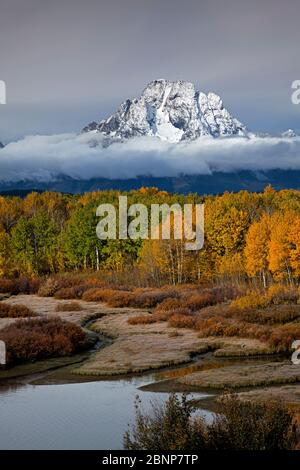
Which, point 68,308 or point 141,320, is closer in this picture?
point 141,320

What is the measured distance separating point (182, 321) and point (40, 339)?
13163 mm

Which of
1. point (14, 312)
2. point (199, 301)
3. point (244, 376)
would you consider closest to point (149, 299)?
point (199, 301)

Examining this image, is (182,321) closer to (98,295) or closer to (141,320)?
(141,320)

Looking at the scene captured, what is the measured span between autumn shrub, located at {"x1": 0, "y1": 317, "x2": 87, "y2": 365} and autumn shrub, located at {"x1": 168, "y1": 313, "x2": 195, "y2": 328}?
29.3 feet

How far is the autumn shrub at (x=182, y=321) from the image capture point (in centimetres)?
4472

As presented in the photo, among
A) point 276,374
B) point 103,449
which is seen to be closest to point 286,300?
point 276,374

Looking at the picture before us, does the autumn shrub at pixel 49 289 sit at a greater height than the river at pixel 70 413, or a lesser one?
lesser

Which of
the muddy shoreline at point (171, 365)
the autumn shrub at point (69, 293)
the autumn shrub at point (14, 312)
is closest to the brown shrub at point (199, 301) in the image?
the muddy shoreline at point (171, 365)

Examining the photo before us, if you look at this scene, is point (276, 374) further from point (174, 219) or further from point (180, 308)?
Answer: point (174, 219)

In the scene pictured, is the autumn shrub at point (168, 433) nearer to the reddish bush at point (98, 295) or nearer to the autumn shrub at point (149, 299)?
the autumn shrub at point (149, 299)

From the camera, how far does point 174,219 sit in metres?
85.8

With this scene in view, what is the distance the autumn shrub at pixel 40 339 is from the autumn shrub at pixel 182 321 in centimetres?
892

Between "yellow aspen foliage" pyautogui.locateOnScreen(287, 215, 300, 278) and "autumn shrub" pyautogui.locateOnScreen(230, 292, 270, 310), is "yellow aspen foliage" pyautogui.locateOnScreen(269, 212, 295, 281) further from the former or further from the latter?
"autumn shrub" pyautogui.locateOnScreen(230, 292, 270, 310)

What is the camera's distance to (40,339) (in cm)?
3553
